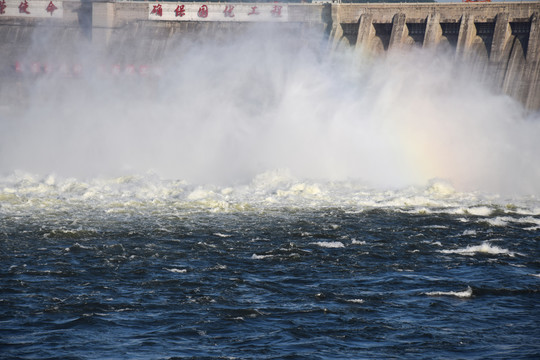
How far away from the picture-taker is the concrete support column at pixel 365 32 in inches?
2414

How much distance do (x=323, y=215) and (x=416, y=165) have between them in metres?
13.8

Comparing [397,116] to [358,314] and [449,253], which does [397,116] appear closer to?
[449,253]

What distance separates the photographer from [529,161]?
43531mm

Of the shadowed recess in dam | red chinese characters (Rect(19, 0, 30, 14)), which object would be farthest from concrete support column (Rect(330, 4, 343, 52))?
red chinese characters (Rect(19, 0, 30, 14))

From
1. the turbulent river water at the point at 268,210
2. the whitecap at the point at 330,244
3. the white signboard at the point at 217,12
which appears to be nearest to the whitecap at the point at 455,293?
the turbulent river water at the point at 268,210

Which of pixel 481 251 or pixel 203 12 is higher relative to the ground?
pixel 203 12

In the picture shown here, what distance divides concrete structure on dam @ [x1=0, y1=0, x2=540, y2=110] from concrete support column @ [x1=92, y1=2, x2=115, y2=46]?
0.09 m

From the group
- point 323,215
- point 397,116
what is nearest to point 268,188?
point 323,215

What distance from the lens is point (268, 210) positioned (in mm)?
33969

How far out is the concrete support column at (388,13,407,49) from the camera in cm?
5978

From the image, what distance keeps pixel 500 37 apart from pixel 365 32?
11.0 m

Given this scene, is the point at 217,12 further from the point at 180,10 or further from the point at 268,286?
the point at 268,286

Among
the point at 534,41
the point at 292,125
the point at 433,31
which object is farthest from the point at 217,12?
the point at 534,41

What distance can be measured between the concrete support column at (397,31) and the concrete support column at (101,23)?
2591cm
